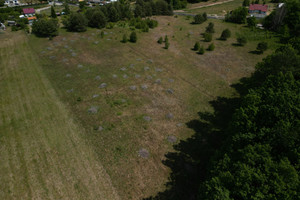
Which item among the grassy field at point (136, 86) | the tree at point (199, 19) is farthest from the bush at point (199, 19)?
the grassy field at point (136, 86)

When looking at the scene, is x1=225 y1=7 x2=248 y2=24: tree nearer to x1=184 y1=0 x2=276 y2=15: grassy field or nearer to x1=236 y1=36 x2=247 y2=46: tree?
x1=184 y1=0 x2=276 y2=15: grassy field

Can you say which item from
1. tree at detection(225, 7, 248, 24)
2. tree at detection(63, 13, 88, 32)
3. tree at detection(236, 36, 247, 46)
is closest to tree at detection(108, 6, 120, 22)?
tree at detection(63, 13, 88, 32)

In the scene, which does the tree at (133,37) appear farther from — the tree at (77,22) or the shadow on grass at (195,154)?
the shadow on grass at (195,154)

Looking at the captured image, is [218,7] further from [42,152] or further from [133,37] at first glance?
[42,152]

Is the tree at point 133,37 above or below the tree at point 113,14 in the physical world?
below

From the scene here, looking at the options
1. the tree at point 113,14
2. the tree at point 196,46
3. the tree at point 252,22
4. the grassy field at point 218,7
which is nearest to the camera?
the tree at point 196,46

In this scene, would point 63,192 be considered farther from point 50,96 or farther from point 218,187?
point 50,96

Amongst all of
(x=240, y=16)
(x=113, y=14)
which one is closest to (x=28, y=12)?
(x=113, y=14)
